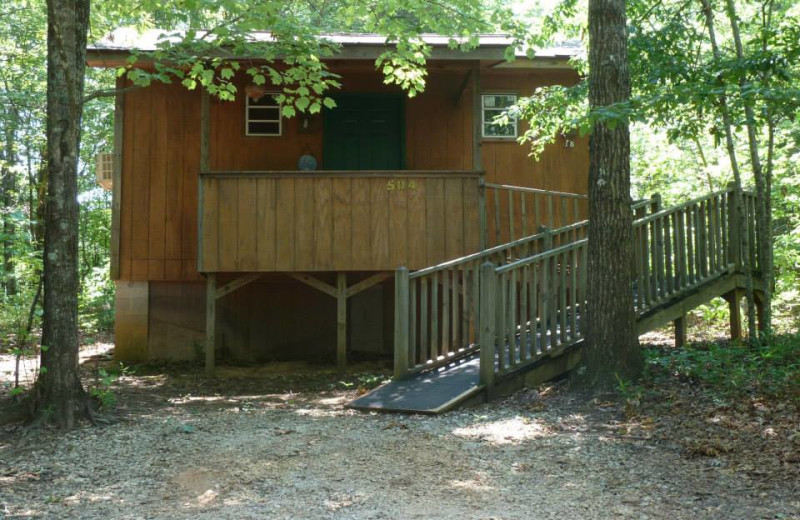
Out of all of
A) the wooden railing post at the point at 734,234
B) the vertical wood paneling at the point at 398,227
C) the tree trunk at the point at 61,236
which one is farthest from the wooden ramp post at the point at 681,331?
the tree trunk at the point at 61,236

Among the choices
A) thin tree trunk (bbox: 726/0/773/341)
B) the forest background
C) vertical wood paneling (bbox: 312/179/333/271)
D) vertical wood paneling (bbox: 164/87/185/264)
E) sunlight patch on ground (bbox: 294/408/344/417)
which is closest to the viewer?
the forest background

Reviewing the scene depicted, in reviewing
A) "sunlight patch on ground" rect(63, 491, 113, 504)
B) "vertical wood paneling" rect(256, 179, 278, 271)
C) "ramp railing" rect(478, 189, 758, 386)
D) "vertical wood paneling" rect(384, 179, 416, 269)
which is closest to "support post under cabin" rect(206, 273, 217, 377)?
"vertical wood paneling" rect(256, 179, 278, 271)

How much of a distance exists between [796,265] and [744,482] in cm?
1003

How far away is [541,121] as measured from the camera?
9312mm

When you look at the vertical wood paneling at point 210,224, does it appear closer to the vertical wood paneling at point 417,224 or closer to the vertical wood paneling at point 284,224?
the vertical wood paneling at point 284,224

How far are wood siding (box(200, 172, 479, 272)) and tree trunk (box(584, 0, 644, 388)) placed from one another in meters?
3.23

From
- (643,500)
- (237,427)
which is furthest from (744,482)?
(237,427)

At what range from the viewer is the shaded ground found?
12.9 ft

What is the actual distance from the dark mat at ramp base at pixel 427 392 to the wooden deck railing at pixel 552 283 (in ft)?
0.66

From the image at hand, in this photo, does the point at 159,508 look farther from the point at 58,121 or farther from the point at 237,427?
the point at 58,121

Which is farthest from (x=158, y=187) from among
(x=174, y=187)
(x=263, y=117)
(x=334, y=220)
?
(x=334, y=220)

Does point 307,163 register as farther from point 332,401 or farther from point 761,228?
point 761,228

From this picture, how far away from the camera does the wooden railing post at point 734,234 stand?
8.51 meters

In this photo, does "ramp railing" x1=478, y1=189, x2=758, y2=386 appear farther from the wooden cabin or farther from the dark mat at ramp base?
the wooden cabin
